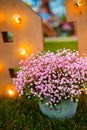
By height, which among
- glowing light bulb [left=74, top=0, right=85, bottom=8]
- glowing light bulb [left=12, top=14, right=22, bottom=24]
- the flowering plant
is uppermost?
glowing light bulb [left=74, top=0, right=85, bottom=8]

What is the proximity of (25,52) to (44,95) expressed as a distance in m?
0.58

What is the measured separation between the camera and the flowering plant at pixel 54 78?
2287 millimetres

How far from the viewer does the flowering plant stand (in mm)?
2287

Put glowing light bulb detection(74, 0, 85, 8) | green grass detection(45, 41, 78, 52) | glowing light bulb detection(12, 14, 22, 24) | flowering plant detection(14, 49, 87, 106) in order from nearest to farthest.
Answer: flowering plant detection(14, 49, 87, 106) → glowing light bulb detection(74, 0, 85, 8) → glowing light bulb detection(12, 14, 22, 24) → green grass detection(45, 41, 78, 52)

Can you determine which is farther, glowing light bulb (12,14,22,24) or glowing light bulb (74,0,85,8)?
glowing light bulb (12,14,22,24)

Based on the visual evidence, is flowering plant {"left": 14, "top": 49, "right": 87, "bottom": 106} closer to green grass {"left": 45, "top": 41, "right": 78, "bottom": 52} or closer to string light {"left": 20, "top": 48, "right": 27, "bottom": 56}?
string light {"left": 20, "top": 48, "right": 27, "bottom": 56}

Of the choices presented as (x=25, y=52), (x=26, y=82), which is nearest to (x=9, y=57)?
(x=25, y=52)

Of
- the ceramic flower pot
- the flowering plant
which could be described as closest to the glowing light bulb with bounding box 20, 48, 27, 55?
the flowering plant

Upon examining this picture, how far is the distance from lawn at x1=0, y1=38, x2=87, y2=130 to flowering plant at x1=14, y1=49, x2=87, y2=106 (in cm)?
16

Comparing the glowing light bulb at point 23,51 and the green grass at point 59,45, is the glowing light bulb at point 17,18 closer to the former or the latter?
the glowing light bulb at point 23,51

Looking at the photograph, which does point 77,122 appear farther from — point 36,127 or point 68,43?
point 68,43

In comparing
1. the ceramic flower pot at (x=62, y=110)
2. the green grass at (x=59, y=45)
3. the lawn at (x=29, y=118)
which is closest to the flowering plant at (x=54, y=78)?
the ceramic flower pot at (x=62, y=110)

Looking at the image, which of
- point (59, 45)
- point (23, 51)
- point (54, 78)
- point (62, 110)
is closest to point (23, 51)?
point (23, 51)

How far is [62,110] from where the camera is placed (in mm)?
2377
